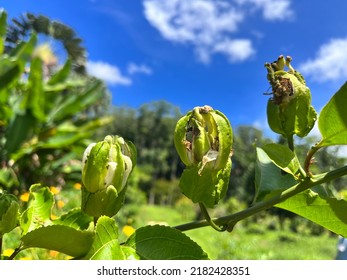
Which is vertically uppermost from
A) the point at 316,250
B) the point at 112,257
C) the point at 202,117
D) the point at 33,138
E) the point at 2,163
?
the point at 33,138

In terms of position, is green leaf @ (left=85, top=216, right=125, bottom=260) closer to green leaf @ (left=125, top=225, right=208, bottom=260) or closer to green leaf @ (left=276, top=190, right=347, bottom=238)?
green leaf @ (left=125, top=225, right=208, bottom=260)

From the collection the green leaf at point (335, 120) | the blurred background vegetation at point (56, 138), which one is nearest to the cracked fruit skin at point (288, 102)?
the green leaf at point (335, 120)

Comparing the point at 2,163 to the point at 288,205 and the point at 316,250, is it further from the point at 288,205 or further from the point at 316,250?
the point at 288,205

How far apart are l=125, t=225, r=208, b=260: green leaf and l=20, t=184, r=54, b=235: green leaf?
0.35 feet

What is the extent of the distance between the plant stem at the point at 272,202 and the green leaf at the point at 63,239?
0.08 metres

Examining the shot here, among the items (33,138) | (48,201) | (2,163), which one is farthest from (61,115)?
(48,201)

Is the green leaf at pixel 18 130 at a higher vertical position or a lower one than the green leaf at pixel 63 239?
higher

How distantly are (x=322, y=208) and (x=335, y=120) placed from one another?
8cm

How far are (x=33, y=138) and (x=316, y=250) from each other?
13.2ft

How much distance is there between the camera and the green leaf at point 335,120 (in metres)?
0.38

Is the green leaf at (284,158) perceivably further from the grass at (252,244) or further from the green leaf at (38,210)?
the grass at (252,244)

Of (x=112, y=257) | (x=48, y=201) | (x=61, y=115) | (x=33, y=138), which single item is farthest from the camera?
(x=61, y=115)

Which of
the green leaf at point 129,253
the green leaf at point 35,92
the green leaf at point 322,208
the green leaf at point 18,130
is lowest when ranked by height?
the green leaf at point 129,253

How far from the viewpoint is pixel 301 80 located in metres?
0.42
